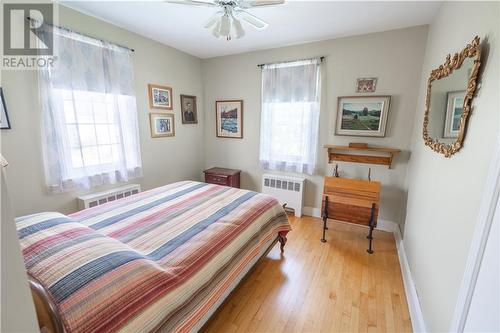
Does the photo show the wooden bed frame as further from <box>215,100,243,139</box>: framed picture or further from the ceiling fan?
<box>215,100,243,139</box>: framed picture

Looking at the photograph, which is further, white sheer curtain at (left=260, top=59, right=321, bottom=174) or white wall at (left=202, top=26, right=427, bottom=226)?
white sheer curtain at (left=260, top=59, right=321, bottom=174)

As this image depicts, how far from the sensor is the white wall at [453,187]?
3.16 feet

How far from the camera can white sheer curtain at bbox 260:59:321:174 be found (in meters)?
2.99

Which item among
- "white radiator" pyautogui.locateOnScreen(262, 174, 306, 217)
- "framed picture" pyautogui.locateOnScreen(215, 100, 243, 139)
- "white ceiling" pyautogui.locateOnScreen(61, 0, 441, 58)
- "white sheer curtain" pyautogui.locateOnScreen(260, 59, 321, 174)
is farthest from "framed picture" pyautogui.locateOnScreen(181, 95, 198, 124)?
"white radiator" pyautogui.locateOnScreen(262, 174, 306, 217)

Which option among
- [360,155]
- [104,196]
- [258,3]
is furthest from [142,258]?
[360,155]

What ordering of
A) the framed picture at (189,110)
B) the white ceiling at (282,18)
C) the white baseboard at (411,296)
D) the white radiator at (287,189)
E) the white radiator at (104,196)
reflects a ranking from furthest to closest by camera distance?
the framed picture at (189,110) < the white radiator at (287,189) < the white radiator at (104,196) < the white ceiling at (282,18) < the white baseboard at (411,296)

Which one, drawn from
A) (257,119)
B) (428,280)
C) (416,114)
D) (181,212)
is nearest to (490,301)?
(428,280)

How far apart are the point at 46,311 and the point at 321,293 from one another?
5.85 feet

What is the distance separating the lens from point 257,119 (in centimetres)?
350

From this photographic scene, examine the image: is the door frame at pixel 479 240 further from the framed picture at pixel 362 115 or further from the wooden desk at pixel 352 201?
the framed picture at pixel 362 115

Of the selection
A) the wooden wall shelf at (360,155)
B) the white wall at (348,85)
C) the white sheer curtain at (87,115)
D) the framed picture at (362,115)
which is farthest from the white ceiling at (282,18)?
the wooden wall shelf at (360,155)

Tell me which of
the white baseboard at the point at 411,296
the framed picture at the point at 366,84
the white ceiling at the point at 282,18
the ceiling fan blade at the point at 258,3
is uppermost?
the white ceiling at the point at 282,18

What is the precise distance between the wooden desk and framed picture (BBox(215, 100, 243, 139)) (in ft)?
5.77

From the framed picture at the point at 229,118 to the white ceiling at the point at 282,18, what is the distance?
97 cm
